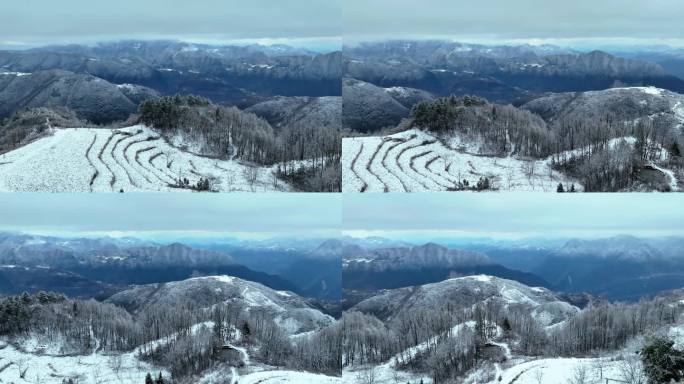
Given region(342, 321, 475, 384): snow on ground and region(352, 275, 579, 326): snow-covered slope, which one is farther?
region(352, 275, 579, 326): snow-covered slope

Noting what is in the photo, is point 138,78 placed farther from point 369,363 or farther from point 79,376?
point 369,363

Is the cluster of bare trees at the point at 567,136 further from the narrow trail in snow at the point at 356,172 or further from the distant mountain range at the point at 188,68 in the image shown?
the distant mountain range at the point at 188,68

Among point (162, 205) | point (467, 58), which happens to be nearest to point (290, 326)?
point (162, 205)

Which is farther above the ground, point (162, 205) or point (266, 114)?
point (266, 114)

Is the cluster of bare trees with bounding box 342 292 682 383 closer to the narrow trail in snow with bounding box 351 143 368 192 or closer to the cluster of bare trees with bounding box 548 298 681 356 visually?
the cluster of bare trees with bounding box 548 298 681 356

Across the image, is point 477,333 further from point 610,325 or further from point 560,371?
point 610,325

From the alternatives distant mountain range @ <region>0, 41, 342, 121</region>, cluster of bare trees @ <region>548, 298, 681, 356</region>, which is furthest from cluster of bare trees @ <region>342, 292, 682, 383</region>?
distant mountain range @ <region>0, 41, 342, 121</region>
